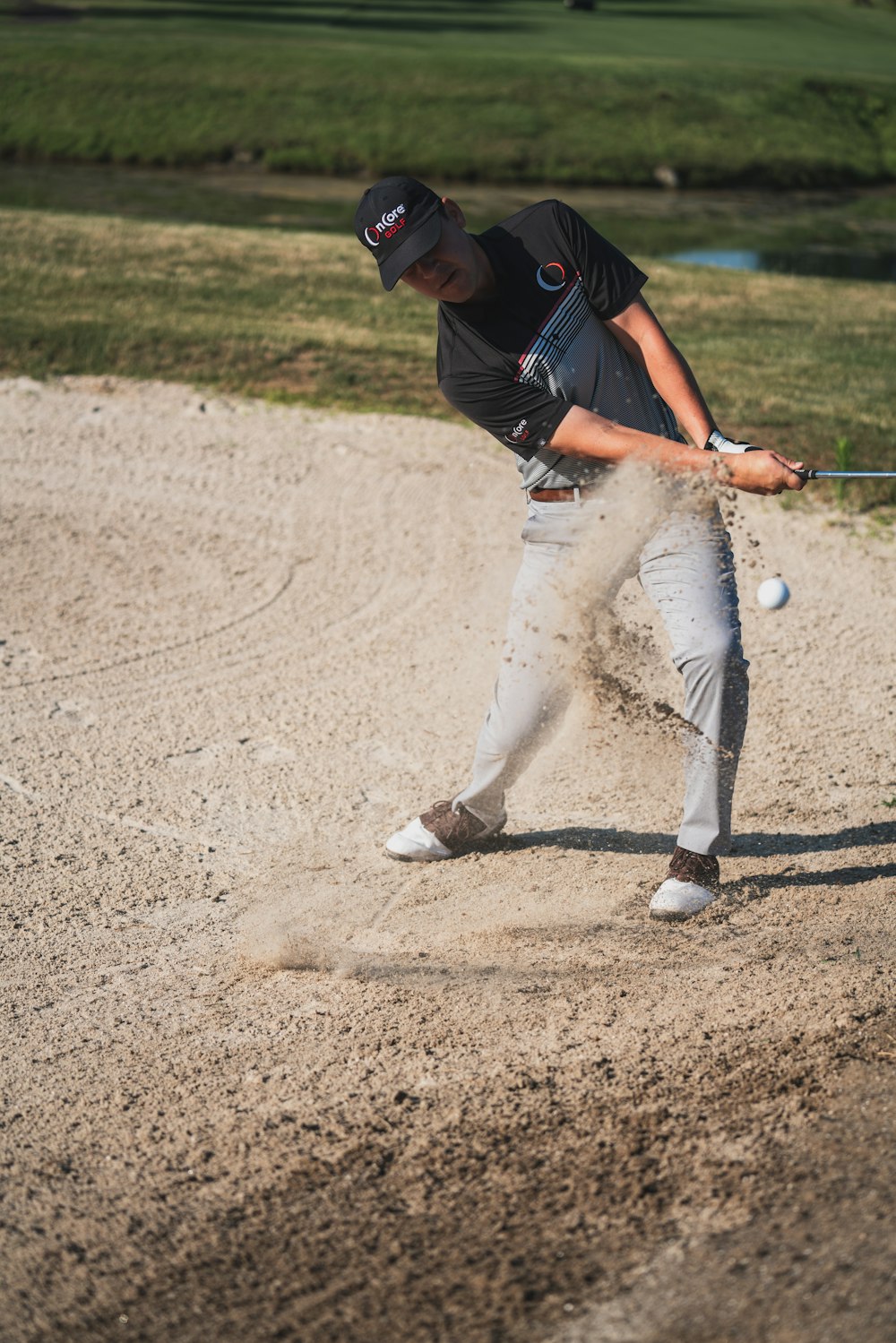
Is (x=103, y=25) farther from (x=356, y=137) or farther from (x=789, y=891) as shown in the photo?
(x=789, y=891)

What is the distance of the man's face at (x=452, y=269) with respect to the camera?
370 centimetres

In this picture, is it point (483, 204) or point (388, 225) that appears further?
point (483, 204)

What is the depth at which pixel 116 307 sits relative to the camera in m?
11.3

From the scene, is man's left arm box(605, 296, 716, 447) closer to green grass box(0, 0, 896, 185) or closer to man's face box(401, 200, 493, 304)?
man's face box(401, 200, 493, 304)

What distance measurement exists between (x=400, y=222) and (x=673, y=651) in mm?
1471

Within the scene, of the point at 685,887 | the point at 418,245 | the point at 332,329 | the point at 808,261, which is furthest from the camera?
the point at 808,261

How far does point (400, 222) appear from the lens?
3.69m

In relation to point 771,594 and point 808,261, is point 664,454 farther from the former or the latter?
point 808,261

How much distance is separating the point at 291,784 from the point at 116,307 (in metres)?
7.24

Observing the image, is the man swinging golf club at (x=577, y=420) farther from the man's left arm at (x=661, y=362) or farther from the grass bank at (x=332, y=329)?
the grass bank at (x=332, y=329)

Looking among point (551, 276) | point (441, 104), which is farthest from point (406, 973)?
point (441, 104)

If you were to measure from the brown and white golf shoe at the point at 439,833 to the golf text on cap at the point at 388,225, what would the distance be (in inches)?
76.5

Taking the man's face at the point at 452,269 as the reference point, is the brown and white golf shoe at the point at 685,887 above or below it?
below

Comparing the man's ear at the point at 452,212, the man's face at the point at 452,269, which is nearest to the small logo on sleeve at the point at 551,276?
the man's face at the point at 452,269
